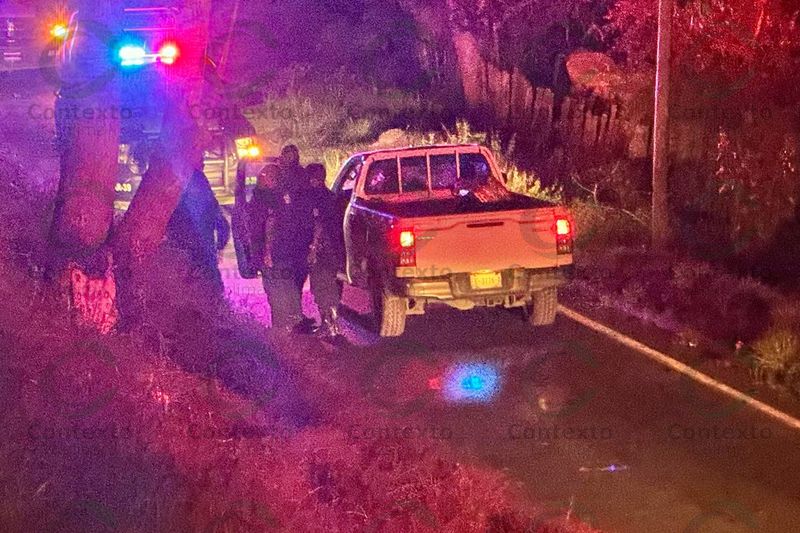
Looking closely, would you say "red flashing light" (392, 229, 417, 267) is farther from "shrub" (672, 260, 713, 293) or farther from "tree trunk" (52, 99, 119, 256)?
"shrub" (672, 260, 713, 293)

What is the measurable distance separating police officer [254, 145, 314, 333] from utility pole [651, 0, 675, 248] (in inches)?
187

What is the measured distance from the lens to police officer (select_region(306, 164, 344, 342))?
11406mm

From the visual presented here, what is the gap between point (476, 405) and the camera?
357 inches

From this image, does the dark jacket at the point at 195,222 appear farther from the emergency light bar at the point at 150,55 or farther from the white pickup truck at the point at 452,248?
the white pickup truck at the point at 452,248

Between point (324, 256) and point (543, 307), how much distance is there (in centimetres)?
236

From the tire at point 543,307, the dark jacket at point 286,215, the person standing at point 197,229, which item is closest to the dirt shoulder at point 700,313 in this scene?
the tire at point 543,307

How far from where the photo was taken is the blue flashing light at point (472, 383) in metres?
9.30

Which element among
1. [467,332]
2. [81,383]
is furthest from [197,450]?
[467,332]

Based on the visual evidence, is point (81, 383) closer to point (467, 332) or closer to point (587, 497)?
point (587, 497)

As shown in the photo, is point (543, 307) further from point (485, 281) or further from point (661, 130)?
point (661, 130)

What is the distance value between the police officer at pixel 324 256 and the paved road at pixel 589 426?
34 centimetres

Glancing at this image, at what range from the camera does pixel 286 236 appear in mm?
11297

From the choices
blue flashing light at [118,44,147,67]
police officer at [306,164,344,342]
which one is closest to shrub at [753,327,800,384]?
police officer at [306,164,344,342]


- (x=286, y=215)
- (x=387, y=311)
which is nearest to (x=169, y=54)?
(x=286, y=215)
